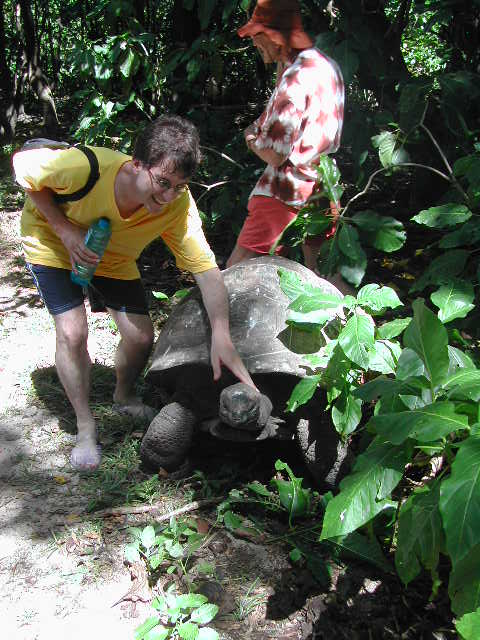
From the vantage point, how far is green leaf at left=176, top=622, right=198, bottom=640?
194 cm

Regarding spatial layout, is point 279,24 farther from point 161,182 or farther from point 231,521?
point 231,521

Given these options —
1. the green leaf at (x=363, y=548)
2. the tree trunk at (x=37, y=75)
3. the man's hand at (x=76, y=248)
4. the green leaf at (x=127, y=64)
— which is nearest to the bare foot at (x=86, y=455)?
the man's hand at (x=76, y=248)

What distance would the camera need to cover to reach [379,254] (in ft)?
16.4

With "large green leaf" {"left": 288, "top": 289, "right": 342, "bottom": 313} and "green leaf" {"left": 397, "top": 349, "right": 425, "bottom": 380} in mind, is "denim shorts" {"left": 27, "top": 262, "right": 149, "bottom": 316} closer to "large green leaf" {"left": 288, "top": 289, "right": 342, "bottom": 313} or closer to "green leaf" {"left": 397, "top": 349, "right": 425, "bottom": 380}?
"large green leaf" {"left": 288, "top": 289, "right": 342, "bottom": 313}

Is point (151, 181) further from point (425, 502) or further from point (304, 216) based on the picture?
point (425, 502)

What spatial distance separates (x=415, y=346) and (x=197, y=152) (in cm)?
120

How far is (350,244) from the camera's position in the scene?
277 centimetres

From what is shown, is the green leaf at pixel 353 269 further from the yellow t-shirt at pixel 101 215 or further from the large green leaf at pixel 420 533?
the large green leaf at pixel 420 533

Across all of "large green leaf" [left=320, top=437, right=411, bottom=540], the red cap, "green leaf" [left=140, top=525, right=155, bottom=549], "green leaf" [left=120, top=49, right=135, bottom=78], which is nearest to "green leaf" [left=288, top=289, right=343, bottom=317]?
"large green leaf" [left=320, top=437, right=411, bottom=540]

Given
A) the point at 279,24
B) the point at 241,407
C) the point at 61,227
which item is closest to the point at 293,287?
the point at 241,407

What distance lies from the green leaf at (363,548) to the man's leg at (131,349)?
127 cm

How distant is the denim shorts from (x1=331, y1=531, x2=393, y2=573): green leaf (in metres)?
1.39

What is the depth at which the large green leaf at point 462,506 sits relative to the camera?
136 centimetres

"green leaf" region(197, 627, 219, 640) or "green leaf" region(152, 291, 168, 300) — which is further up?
"green leaf" region(197, 627, 219, 640)
